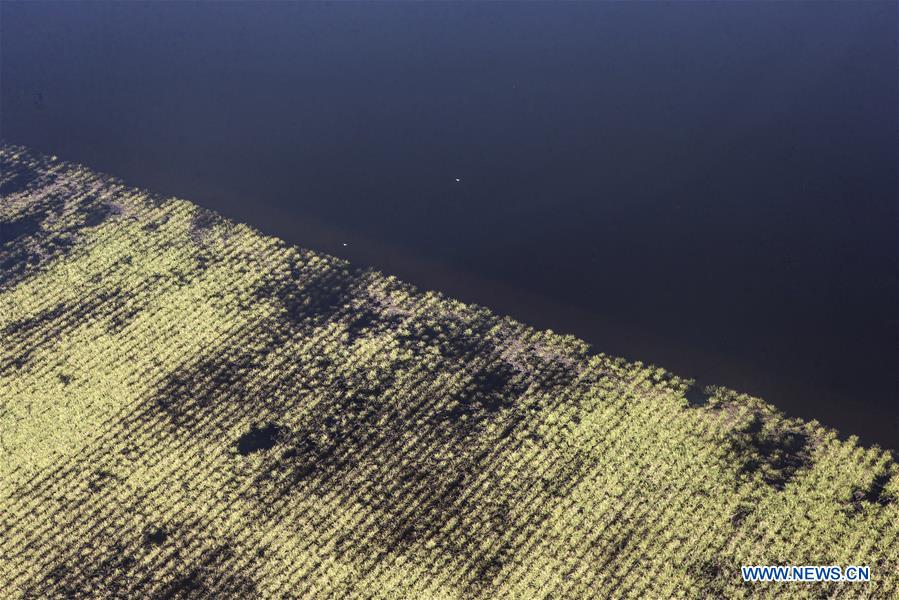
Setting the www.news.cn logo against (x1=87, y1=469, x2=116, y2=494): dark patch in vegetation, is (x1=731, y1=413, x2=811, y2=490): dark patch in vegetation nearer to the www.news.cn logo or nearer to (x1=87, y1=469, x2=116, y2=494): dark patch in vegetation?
the www.news.cn logo

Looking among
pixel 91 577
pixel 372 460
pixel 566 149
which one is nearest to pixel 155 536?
pixel 91 577

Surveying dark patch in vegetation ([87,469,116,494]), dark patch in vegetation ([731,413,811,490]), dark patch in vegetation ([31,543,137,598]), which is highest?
dark patch in vegetation ([731,413,811,490])

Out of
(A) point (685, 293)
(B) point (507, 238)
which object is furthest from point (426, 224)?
(A) point (685, 293)

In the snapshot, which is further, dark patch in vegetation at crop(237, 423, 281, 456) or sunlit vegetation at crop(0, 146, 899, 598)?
dark patch in vegetation at crop(237, 423, 281, 456)

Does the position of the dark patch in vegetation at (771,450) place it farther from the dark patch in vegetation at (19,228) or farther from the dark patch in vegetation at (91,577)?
the dark patch in vegetation at (19,228)

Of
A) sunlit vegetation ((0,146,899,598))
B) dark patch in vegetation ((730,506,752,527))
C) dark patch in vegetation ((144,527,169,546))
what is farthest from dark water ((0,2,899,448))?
dark patch in vegetation ((144,527,169,546))

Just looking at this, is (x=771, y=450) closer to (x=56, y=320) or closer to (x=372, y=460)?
(x=372, y=460)
